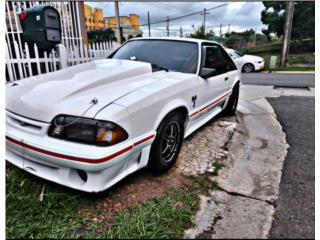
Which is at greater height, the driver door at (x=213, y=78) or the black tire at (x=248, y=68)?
the driver door at (x=213, y=78)

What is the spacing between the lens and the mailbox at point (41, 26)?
4.31 metres

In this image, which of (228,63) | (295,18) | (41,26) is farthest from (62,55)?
(295,18)

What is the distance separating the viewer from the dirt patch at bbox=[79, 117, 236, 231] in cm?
199

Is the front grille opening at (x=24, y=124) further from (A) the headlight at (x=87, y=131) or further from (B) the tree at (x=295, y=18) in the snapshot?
(B) the tree at (x=295, y=18)

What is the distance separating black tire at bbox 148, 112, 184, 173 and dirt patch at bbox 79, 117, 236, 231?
13 cm

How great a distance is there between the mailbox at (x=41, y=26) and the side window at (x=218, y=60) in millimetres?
2993

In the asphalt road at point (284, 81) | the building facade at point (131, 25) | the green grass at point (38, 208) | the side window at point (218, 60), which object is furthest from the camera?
the building facade at point (131, 25)

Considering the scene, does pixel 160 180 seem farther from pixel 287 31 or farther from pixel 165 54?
pixel 287 31

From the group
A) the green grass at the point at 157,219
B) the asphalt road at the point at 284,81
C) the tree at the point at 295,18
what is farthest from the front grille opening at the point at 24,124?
the tree at the point at 295,18

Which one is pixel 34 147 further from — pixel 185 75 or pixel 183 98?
pixel 185 75

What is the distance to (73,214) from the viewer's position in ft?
6.24

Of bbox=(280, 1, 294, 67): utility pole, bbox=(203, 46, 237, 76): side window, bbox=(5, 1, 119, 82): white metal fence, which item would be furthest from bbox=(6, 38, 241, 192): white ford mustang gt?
bbox=(280, 1, 294, 67): utility pole

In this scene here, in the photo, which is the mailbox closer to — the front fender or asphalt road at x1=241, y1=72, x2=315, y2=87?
the front fender

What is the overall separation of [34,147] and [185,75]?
5.84 feet
